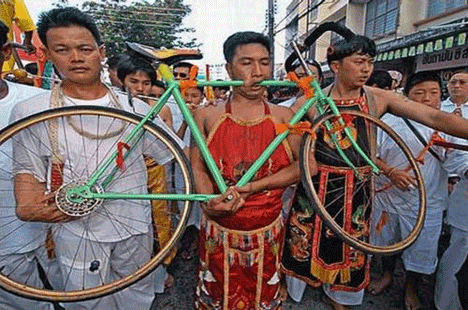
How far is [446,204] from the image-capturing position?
3061 mm

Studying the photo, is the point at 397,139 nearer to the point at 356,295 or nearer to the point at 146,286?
the point at 356,295

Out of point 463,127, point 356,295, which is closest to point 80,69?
point 463,127

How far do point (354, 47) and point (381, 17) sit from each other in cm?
1545

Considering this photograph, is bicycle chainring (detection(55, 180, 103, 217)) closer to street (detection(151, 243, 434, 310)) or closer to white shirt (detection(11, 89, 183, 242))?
white shirt (detection(11, 89, 183, 242))

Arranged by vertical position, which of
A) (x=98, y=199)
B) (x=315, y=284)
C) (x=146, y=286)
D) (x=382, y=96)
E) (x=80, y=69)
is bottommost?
(x=315, y=284)

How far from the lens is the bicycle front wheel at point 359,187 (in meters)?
2.01

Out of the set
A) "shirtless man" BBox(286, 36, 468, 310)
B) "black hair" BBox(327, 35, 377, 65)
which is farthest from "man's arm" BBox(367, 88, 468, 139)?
"black hair" BBox(327, 35, 377, 65)

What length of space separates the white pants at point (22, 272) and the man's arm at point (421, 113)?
7.71 ft

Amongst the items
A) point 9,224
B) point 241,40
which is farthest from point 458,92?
point 9,224

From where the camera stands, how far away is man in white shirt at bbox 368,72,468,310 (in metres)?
2.85

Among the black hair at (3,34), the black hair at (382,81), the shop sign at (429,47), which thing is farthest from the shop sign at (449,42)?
the black hair at (3,34)

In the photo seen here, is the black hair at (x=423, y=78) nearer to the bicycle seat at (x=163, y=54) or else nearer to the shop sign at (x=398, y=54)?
the bicycle seat at (x=163, y=54)

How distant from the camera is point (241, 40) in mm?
1950

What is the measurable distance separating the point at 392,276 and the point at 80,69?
124 inches
